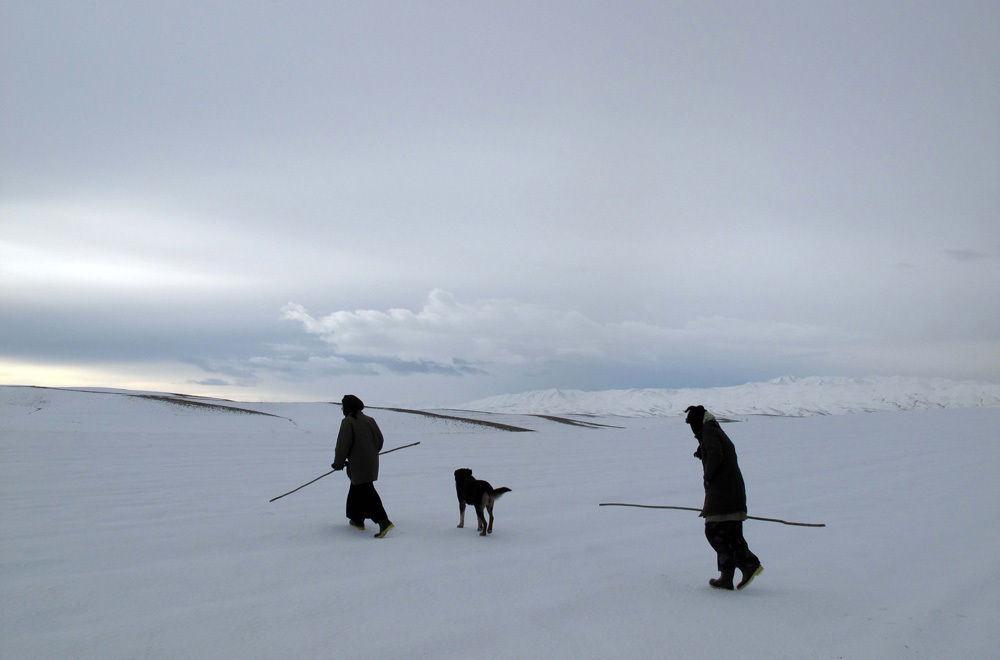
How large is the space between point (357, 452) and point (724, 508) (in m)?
4.31

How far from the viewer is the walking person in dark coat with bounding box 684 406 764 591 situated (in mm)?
5457

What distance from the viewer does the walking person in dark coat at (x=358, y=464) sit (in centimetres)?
758

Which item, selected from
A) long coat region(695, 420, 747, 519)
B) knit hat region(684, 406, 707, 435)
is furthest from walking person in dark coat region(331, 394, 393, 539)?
long coat region(695, 420, 747, 519)

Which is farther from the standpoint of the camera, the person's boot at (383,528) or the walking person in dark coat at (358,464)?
the walking person in dark coat at (358,464)

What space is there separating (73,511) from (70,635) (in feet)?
16.8

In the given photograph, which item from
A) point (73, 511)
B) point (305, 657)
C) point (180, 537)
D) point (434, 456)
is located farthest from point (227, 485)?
point (305, 657)

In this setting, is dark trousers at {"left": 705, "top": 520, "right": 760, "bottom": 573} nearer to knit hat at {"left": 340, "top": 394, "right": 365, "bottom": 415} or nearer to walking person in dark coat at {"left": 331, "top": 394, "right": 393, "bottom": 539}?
walking person in dark coat at {"left": 331, "top": 394, "right": 393, "bottom": 539}

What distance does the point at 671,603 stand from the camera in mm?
5074

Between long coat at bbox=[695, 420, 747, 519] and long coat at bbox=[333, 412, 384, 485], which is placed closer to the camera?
long coat at bbox=[695, 420, 747, 519]

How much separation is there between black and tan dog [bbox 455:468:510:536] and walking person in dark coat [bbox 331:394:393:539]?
98 cm

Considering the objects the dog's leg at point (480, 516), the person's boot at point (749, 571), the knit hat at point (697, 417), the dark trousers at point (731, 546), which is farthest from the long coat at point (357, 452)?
the person's boot at point (749, 571)

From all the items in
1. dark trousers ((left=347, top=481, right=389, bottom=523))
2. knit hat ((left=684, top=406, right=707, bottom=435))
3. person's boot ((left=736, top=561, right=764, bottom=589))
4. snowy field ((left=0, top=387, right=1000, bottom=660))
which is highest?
knit hat ((left=684, top=406, right=707, bottom=435))

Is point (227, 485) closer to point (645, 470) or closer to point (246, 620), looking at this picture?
point (246, 620)

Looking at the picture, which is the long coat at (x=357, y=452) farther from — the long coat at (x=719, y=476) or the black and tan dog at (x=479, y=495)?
the long coat at (x=719, y=476)
